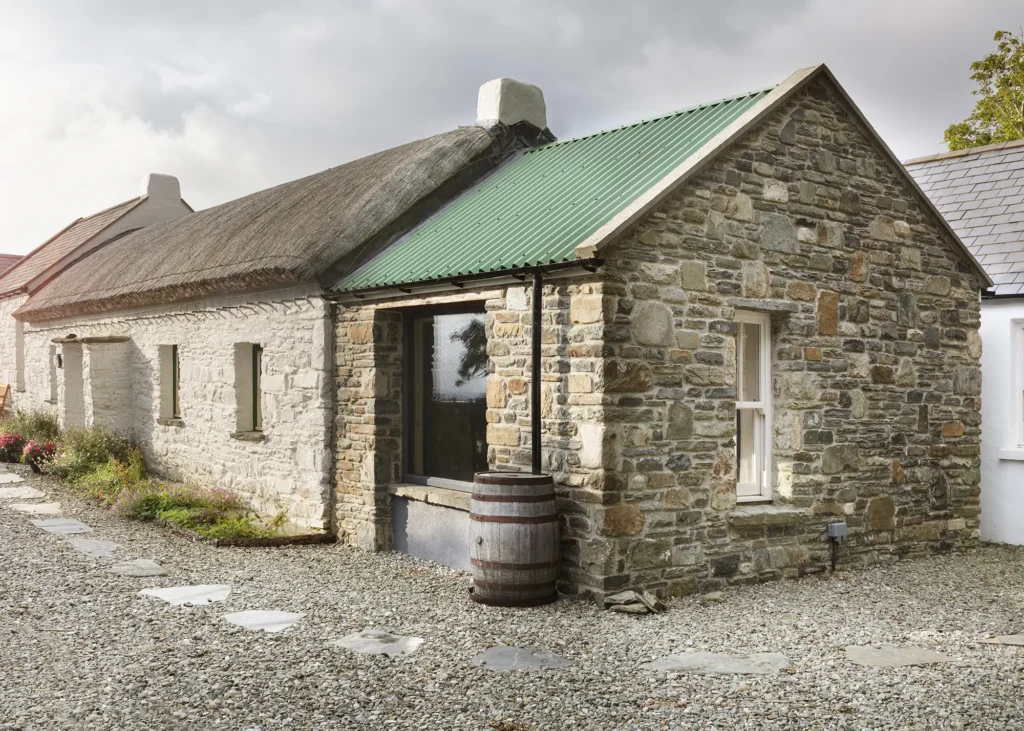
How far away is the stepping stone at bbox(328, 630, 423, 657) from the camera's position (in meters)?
6.09

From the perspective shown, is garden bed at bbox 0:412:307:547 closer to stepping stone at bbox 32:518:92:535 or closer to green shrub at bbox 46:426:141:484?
green shrub at bbox 46:426:141:484

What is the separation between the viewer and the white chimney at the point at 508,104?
37.6 feet

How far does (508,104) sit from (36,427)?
37.6 ft

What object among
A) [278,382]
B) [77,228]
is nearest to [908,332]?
[278,382]

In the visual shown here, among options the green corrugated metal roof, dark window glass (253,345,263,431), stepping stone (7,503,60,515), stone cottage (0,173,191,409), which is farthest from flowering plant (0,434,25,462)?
the green corrugated metal roof

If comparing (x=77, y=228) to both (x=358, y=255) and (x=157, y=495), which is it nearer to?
(x=157, y=495)

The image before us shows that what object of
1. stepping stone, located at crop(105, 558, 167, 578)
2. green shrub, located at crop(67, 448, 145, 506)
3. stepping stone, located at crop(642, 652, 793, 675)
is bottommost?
stepping stone, located at crop(642, 652, 793, 675)

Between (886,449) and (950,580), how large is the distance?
4.59 feet

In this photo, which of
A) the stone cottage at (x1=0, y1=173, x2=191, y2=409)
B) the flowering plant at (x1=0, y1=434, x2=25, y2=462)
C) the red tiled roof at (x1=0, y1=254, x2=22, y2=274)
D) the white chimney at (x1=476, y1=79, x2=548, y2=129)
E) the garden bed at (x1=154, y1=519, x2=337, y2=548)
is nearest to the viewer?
the garden bed at (x1=154, y1=519, x2=337, y2=548)

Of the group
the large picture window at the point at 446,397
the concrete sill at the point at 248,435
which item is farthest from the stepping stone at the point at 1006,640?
the concrete sill at the point at 248,435

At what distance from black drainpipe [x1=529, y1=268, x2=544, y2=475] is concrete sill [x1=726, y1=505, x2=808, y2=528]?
1.78m

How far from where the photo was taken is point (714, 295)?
8.03 m

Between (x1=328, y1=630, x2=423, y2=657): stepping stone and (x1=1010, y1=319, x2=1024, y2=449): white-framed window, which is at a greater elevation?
(x1=1010, y1=319, x2=1024, y2=449): white-framed window

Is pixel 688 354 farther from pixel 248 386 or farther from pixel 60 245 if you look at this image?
pixel 60 245
